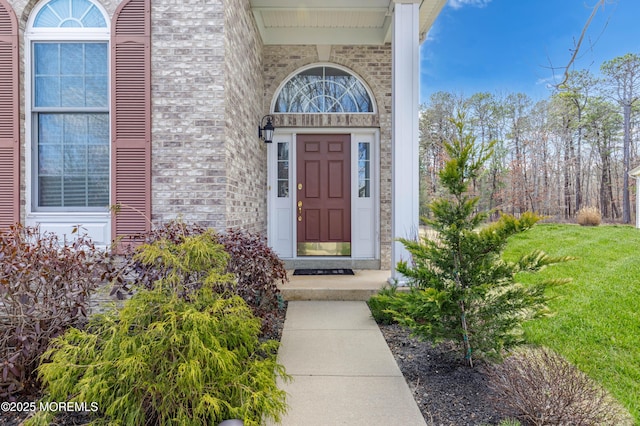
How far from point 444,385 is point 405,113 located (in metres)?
3.06

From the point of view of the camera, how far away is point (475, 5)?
11.8 m

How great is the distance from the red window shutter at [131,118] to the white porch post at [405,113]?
9.03 feet

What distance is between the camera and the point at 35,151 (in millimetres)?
3609

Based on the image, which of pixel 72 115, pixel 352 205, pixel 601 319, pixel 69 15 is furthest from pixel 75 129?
pixel 601 319

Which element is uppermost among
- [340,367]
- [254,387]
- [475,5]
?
[475,5]

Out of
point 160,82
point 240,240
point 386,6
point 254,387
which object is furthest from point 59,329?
point 386,6

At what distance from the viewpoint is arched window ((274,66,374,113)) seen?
588cm

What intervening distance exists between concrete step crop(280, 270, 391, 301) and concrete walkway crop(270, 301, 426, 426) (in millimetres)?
492

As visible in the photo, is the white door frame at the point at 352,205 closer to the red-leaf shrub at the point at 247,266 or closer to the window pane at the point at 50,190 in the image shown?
the red-leaf shrub at the point at 247,266

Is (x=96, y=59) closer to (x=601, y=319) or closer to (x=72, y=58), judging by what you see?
(x=72, y=58)

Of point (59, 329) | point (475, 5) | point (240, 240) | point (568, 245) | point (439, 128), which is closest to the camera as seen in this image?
point (59, 329)

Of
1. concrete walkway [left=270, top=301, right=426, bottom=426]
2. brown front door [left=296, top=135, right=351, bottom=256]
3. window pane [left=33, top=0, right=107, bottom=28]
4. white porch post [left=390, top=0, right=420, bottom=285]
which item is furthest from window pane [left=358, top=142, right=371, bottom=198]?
window pane [left=33, top=0, right=107, bottom=28]

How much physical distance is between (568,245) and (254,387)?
25.9ft

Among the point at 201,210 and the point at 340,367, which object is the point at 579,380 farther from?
the point at 201,210
